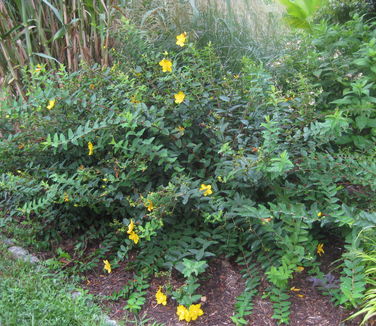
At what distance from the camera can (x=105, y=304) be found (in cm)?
262

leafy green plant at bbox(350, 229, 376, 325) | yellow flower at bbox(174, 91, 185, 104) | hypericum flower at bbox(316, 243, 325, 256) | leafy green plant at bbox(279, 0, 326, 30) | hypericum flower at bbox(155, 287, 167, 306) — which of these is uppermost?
yellow flower at bbox(174, 91, 185, 104)

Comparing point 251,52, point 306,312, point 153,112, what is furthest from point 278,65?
point 306,312

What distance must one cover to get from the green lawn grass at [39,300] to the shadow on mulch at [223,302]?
0.55ft

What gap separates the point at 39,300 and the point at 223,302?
3.42 ft

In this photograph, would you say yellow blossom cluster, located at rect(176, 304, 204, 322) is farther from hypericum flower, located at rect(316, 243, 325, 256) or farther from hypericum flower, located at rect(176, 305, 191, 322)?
hypericum flower, located at rect(316, 243, 325, 256)

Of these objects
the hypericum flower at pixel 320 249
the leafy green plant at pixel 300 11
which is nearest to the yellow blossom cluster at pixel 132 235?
the hypericum flower at pixel 320 249

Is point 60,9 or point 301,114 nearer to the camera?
point 301,114

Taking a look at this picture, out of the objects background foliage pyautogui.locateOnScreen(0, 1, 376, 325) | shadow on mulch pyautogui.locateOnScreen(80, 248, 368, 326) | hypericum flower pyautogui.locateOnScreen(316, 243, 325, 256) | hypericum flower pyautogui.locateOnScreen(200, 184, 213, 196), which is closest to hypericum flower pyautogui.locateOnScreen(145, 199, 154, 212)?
background foliage pyautogui.locateOnScreen(0, 1, 376, 325)

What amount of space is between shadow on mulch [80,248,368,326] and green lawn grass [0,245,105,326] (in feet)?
0.55

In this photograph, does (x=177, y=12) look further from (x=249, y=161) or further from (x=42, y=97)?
(x=249, y=161)

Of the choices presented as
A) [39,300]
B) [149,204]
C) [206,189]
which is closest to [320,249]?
[206,189]

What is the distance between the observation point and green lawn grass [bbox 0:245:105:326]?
2320 mm

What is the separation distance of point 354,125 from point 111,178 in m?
1.63

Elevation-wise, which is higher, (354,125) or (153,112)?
(153,112)
